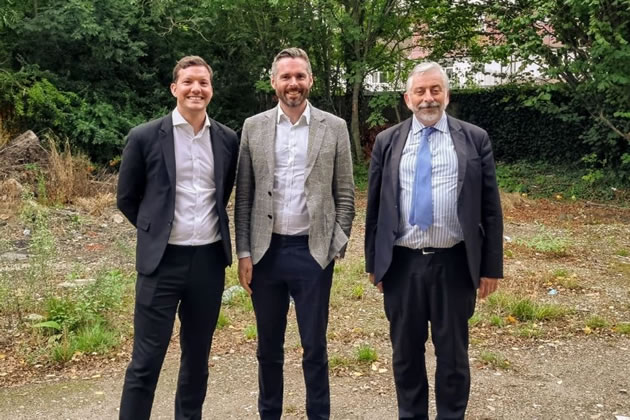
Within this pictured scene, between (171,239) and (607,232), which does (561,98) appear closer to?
(607,232)

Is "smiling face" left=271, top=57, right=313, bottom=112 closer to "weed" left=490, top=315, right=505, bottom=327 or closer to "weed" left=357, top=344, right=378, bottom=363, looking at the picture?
"weed" left=357, top=344, right=378, bottom=363

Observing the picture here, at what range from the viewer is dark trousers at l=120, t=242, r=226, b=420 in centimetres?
349

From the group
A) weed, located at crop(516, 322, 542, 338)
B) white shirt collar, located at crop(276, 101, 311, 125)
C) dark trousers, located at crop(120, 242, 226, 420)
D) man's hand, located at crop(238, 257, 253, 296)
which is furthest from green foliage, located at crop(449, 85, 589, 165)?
dark trousers, located at crop(120, 242, 226, 420)

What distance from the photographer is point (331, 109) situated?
16.9m

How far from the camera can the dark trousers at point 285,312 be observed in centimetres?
362

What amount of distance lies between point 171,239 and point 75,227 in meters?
6.75

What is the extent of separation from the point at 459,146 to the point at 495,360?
225 centimetres

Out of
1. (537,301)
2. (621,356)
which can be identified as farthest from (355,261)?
(621,356)

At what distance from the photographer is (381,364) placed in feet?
16.6

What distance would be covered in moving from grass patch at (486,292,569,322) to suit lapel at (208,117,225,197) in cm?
347

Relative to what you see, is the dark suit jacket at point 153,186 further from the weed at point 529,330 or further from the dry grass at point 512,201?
the dry grass at point 512,201

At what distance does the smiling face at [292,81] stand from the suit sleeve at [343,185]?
320 millimetres

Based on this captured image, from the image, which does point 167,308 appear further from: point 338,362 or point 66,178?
point 66,178

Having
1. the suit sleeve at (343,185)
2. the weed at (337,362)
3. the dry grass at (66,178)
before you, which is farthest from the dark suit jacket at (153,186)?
the dry grass at (66,178)
